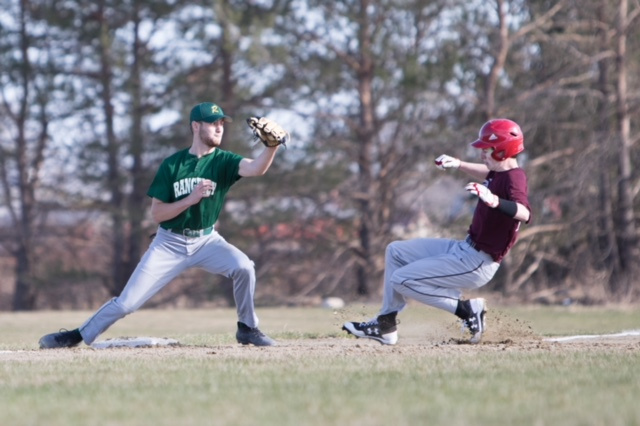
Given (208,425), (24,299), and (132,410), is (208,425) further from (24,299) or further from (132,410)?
(24,299)

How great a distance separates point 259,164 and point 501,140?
213cm

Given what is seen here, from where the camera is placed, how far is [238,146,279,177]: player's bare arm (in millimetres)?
9094

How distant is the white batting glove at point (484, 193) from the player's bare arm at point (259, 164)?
1.72 meters

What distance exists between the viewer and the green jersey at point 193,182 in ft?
30.5

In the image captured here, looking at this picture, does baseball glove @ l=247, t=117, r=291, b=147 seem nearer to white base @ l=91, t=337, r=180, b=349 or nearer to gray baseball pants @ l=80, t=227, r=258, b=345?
gray baseball pants @ l=80, t=227, r=258, b=345

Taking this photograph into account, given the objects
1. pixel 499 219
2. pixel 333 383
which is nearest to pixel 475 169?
pixel 499 219

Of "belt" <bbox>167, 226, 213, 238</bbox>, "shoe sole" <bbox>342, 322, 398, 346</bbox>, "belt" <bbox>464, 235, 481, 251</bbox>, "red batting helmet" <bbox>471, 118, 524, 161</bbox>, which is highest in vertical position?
"red batting helmet" <bbox>471, 118, 524, 161</bbox>

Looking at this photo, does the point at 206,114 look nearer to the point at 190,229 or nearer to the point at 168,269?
the point at 190,229

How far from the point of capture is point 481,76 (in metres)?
27.0

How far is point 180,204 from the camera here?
9.13 m

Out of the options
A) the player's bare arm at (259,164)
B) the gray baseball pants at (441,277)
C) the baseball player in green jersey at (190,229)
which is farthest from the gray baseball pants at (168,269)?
the gray baseball pants at (441,277)

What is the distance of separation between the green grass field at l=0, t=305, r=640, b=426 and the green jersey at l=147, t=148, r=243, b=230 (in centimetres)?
115

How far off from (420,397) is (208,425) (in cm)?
146

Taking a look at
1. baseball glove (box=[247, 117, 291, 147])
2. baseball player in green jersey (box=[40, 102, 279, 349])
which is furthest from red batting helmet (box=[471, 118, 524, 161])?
baseball player in green jersey (box=[40, 102, 279, 349])
